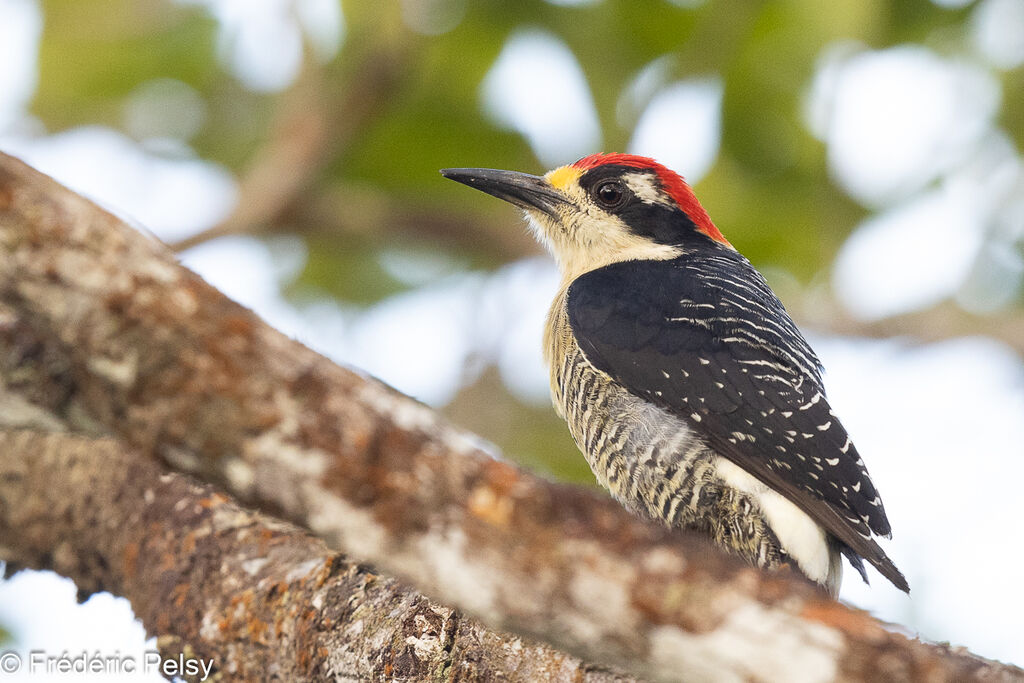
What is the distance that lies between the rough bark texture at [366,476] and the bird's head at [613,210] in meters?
3.08

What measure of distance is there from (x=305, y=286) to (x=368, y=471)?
728cm

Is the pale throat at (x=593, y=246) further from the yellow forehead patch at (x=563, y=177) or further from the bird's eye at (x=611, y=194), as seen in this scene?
the yellow forehead patch at (x=563, y=177)

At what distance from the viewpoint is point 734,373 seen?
359cm

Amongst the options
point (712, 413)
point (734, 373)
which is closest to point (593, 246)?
point (734, 373)

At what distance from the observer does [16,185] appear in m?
1.64

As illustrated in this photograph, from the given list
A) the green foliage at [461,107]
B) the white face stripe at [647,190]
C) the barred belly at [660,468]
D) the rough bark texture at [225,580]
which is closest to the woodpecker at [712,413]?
the barred belly at [660,468]

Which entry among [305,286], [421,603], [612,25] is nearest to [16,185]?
[421,603]

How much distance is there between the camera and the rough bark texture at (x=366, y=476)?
1612 millimetres

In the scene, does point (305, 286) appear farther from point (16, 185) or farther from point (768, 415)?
point (16, 185)

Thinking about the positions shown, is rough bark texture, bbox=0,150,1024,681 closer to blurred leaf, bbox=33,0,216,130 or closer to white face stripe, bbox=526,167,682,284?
white face stripe, bbox=526,167,682,284

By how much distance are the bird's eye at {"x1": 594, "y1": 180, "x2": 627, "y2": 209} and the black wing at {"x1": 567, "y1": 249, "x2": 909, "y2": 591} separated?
60 centimetres

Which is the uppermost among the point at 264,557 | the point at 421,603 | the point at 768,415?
the point at 768,415

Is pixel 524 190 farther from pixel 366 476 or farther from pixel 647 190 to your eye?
pixel 366 476

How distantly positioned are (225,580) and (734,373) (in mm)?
1822
